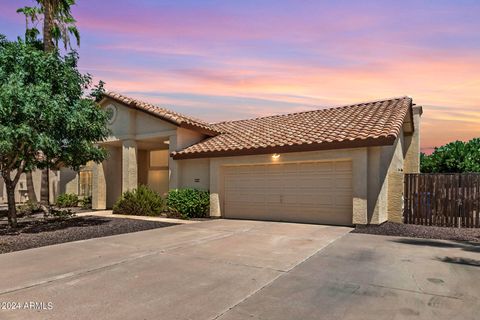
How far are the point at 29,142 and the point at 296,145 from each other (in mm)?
8522

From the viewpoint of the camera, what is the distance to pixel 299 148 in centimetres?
1232

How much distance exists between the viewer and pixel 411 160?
1731 centimetres

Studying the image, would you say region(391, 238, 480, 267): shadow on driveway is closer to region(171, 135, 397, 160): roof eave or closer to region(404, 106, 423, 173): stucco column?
region(171, 135, 397, 160): roof eave

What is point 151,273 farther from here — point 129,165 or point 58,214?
point 129,165

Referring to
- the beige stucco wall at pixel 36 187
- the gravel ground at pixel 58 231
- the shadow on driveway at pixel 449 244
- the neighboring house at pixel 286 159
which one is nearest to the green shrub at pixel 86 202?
the neighboring house at pixel 286 159

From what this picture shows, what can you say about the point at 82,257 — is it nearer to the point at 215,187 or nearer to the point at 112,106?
the point at 215,187

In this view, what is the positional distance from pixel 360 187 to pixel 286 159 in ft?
9.46

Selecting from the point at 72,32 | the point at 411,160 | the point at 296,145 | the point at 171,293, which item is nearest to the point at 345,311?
the point at 171,293

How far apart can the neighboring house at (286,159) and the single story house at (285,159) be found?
1.4 inches

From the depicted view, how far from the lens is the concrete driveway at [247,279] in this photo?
4324mm

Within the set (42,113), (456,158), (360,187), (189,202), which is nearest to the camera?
(42,113)

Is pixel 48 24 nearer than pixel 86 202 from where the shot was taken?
Yes

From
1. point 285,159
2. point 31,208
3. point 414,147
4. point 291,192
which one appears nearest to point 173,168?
point 285,159

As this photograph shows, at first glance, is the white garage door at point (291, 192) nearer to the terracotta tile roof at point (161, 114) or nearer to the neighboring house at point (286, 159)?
the neighboring house at point (286, 159)
